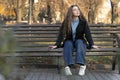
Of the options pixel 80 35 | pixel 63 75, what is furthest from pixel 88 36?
pixel 63 75

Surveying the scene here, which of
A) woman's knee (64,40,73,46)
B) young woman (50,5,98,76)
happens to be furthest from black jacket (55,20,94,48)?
woman's knee (64,40,73,46)

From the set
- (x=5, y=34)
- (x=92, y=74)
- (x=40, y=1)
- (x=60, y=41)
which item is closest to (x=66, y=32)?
(x=60, y=41)

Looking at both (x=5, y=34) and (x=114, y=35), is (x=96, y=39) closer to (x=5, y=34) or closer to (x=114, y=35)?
(x=114, y=35)

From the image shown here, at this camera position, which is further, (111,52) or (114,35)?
(114,35)

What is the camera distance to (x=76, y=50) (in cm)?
647

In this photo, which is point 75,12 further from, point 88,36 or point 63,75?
point 63,75

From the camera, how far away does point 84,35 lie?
6805 millimetres

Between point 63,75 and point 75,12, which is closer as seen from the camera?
point 63,75

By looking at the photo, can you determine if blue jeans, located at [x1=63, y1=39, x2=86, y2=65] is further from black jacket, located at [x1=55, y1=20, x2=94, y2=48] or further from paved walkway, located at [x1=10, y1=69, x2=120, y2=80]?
paved walkway, located at [x1=10, y1=69, x2=120, y2=80]

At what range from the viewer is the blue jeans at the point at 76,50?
20.7ft

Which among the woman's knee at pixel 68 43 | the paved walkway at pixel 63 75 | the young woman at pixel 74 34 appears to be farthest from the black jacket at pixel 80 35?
the paved walkway at pixel 63 75

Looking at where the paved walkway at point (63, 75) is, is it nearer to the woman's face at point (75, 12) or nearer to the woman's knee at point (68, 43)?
the woman's knee at point (68, 43)

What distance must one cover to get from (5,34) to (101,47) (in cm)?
585

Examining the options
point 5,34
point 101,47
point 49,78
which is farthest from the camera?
point 101,47
